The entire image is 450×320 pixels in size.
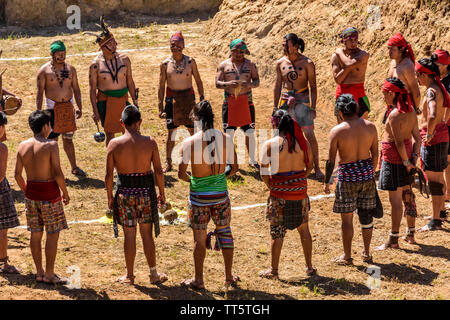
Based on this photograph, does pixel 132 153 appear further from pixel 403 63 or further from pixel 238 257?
pixel 403 63

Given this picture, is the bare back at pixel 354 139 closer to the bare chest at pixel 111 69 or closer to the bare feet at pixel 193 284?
the bare feet at pixel 193 284

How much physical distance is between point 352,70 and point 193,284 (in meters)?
5.08

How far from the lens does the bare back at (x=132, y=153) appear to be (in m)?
6.93

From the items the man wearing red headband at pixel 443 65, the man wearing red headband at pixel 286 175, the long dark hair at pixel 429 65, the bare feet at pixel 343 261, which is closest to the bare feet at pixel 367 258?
the bare feet at pixel 343 261

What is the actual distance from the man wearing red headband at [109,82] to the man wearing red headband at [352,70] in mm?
3360

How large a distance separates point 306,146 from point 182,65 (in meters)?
4.55

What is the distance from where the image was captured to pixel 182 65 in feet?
36.7

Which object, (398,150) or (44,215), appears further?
(398,150)

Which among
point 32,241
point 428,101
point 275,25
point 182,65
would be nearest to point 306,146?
point 428,101

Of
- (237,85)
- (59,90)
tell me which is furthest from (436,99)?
(59,90)

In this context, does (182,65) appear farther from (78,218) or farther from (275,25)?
(275,25)

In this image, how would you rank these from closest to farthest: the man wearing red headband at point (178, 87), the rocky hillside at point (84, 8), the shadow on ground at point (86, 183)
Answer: the shadow on ground at point (86, 183)
the man wearing red headband at point (178, 87)
the rocky hillside at point (84, 8)

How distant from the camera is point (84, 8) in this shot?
2269 cm

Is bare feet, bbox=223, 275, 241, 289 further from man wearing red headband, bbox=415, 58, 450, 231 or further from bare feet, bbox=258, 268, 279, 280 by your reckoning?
man wearing red headband, bbox=415, 58, 450, 231
